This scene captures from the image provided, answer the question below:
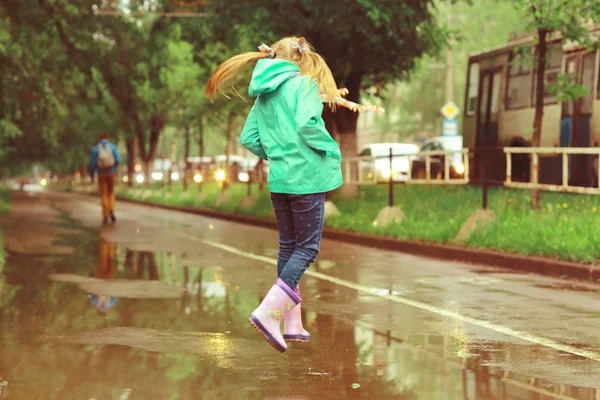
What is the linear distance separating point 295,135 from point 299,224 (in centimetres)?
54

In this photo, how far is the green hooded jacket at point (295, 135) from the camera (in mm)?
6516

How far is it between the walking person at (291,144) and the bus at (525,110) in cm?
1244

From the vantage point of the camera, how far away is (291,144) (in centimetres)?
657

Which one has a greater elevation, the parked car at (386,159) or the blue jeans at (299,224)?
the parked car at (386,159)

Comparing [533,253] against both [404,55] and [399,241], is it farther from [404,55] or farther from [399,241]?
[404,55]

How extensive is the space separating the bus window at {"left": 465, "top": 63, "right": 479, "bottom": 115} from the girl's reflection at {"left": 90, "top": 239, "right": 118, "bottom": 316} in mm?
13136

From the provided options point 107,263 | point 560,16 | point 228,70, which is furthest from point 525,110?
point 228,70

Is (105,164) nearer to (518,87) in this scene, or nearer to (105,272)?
(518,87)

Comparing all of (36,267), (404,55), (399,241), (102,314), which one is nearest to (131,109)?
(404,55)

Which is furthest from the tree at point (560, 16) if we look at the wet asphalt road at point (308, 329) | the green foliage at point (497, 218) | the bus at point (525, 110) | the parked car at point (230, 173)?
the parked car at point (230, 173)

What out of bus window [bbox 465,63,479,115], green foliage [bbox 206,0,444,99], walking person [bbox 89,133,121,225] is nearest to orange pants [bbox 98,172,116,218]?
walking person [bbox 89,133,121,225]

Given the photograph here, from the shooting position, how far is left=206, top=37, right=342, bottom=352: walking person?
6543 millimetres

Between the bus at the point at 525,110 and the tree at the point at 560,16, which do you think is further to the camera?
the bus at the point at 525,110

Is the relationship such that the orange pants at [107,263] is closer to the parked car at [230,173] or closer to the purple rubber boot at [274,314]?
the purple rubber boot at [274,314]
